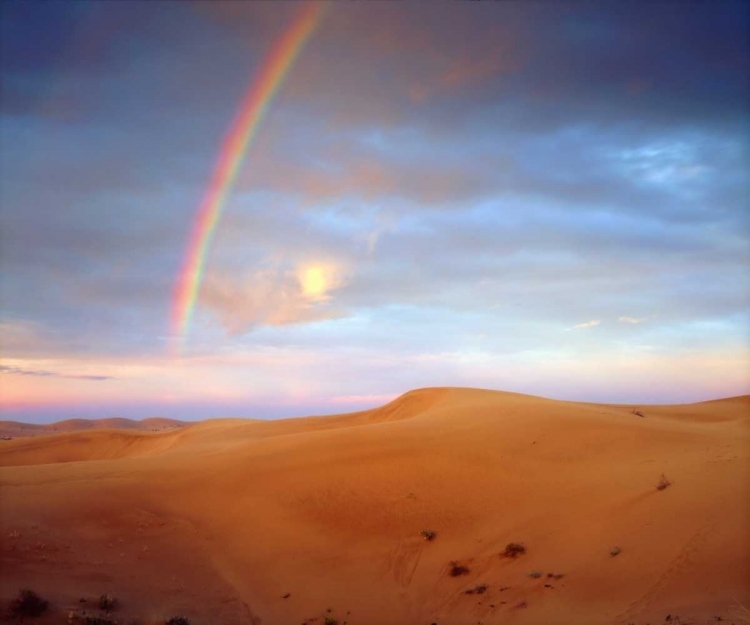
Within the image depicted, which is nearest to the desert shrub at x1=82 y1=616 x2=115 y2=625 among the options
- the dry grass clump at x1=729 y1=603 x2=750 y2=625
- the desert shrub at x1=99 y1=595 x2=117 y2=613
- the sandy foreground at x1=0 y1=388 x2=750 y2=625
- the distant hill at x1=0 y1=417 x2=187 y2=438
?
the sandy foreground at x1=0 y1=388 x2=750 y2=625

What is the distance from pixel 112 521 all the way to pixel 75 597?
11.5 ft

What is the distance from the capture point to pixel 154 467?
16578mm

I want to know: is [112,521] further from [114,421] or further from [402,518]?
[114,421]

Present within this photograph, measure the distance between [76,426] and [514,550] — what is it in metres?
69.1

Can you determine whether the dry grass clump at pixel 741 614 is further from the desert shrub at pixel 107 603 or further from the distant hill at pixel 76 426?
the distant hill at pixel 76 426

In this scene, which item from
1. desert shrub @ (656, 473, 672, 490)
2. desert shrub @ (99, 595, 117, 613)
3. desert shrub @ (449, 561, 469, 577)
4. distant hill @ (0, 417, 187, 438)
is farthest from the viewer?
distant hill @ (0, 417, 187, 438)

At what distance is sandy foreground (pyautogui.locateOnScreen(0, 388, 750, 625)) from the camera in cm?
970

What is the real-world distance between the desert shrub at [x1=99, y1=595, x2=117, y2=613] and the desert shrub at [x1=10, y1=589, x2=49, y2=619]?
79 centimetres

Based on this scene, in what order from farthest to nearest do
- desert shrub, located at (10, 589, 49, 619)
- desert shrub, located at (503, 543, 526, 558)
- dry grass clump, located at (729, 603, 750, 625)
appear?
1. desert shrub, located at (503, 543, 526, 558)
2. dry grass clump, located at (729, 603, 750, 625)
3. desert shrub, located at (10, 589, 49, 619)

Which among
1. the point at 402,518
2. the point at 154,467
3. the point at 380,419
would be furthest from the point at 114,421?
the point at 402,518

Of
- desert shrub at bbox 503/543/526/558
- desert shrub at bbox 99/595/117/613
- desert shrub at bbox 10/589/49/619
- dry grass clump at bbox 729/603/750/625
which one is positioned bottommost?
dry grass clump at bbox 729/603/750/625

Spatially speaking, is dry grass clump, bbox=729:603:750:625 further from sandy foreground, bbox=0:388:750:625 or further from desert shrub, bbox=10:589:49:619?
desert shrub, bbox=10:589:49:619

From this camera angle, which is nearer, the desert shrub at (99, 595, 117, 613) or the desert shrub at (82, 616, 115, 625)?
the desert shrub at (82, 616, 115, 625)

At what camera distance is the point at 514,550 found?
1162 centimetres
